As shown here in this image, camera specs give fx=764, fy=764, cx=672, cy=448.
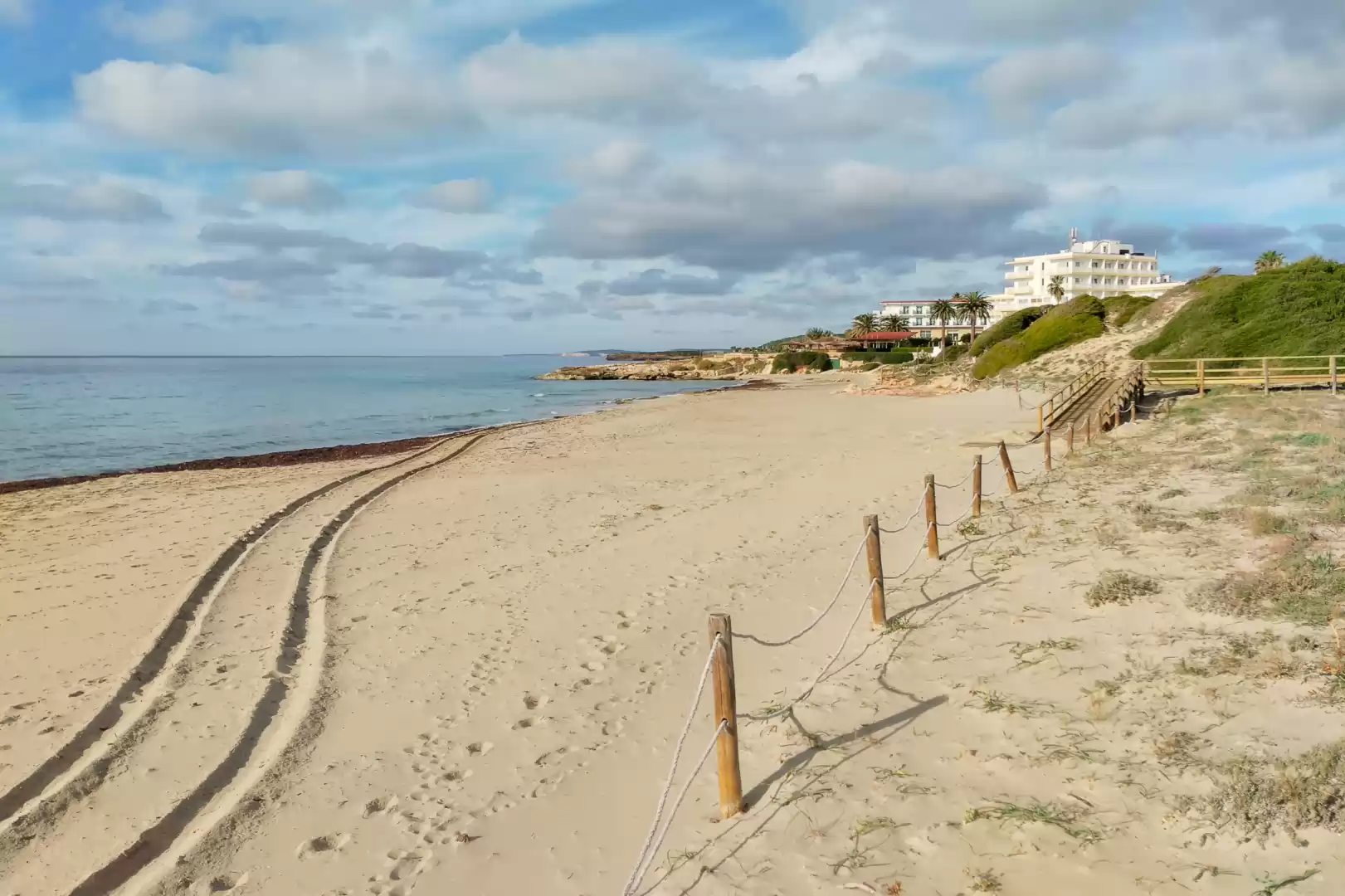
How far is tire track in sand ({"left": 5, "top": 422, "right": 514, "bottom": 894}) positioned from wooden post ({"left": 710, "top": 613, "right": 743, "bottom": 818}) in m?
Result: 3.77

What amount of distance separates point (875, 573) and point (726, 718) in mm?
3538

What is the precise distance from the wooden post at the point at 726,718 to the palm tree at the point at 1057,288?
86.8 metres

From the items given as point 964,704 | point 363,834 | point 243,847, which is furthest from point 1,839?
point 964,704

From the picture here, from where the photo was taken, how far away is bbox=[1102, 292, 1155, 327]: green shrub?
44062 millimetres

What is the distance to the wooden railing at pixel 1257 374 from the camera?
25.4m

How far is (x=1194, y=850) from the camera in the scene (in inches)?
159

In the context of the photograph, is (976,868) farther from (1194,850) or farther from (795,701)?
(795,701)

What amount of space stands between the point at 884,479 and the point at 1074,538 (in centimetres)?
659

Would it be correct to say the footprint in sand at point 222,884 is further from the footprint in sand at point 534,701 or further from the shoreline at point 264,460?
the shoreline at point 264,460

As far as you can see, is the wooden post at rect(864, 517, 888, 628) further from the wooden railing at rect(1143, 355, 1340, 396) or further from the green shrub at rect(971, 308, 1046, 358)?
the green shrub at rect(971, 308, 1046, 358)

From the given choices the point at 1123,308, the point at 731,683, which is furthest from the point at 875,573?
the point at 1123,308

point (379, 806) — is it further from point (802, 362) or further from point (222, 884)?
point (802, 362)


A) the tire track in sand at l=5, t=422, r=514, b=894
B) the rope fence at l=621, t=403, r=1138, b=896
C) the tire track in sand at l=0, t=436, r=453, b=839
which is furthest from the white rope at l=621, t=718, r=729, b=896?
the tire track in sand at l=0, t=436, r=453, b=839

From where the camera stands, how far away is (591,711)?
22.0 ft
